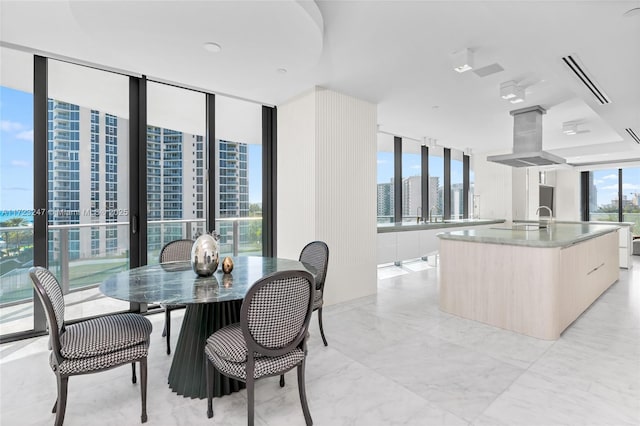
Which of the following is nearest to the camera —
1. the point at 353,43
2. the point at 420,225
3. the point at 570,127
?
the point at 353,43

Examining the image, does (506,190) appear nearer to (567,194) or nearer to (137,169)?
(567,194)

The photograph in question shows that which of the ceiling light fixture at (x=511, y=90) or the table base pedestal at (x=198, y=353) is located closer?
the table base pedestal at (x=198, y=353)

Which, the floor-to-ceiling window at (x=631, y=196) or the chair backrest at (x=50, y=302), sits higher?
the floor-to-ceiling window at (x=631, y=196)

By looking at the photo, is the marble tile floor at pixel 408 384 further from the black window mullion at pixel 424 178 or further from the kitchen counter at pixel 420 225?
the black window mullion at pixel 424 178

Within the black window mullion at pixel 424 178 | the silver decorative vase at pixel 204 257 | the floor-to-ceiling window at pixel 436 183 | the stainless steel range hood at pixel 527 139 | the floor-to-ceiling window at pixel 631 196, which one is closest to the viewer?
the silver decorative vase at pixel 204 257

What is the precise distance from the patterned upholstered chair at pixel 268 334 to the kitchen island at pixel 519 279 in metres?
2.28

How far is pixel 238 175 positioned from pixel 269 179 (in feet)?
1.41

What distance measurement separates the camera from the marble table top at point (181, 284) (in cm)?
169

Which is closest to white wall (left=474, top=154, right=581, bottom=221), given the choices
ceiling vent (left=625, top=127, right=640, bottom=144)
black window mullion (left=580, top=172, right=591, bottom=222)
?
ceiling vent (left=625, top=127, right=640, bottom=144)

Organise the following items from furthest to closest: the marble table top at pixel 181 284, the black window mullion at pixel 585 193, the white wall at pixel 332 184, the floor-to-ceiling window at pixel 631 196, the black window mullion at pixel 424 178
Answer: the black window mullion at pixel 585 193, the floor-to-ceiling window at pixel 631 196, the black window mullion at pixel 424 178, the white wall at pixel 332 184, the marble table top at pixel 181 284

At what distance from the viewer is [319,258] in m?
2.82

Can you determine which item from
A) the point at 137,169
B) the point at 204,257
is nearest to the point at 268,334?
the point at 204,257

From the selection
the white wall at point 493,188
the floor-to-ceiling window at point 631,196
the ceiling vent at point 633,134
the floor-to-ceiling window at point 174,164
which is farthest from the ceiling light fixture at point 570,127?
the floor-to-ceiling window at point 174,164

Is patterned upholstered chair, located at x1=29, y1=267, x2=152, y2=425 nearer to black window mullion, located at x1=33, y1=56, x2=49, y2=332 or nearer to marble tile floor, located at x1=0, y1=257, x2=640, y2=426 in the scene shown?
marble tile floor, located at x1=0, y1=257, x2=640, y2=426
